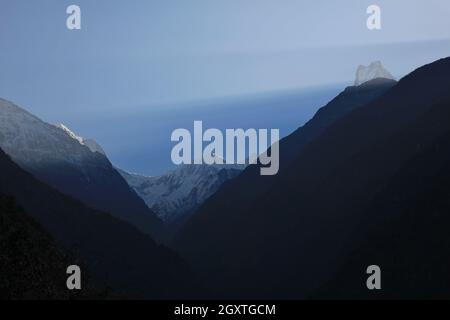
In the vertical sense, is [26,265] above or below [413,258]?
below

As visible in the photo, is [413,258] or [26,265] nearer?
[26,265]

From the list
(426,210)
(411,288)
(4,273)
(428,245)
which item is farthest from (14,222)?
(426,210)

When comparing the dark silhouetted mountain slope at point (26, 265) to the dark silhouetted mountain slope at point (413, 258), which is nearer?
the dark silhouetted mountain slope at point (26, 265)

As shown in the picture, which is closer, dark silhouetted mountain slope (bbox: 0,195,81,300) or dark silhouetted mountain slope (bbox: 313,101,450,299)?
dark silhouetted mountain slope (bbox: 0,195,81,300)

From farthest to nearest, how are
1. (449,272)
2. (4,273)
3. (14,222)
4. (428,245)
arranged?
(428,245)
(449,272)
(14,222)
(4,273)
